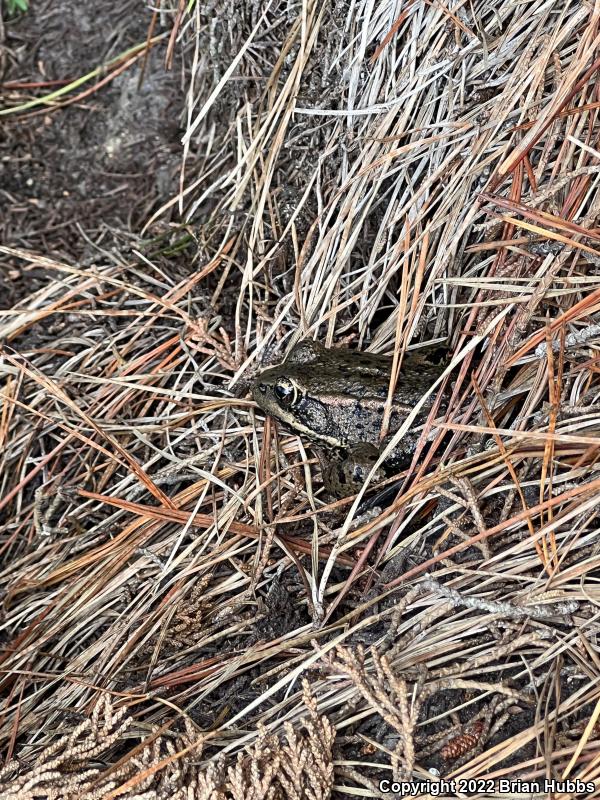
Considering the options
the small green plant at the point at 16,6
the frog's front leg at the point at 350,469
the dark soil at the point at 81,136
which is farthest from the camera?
the small green plant at the point at 16,6

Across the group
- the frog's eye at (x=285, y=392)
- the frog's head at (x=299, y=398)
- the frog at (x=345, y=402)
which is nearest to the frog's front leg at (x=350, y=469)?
the frog at (x=345, y=402)

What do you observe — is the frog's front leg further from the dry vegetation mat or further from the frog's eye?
the frog's eye

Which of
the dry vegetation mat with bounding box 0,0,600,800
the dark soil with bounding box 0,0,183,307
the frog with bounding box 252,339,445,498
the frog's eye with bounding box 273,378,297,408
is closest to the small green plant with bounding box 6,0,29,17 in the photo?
the dark soil with bounding box 0,0,183,307

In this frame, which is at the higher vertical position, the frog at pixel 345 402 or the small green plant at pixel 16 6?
the small green plant at pixel 16 6

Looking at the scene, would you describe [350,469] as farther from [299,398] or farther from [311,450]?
[299,398]

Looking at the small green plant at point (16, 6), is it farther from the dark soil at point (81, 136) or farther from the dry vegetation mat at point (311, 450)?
the dry vegetation mat at point (311, 450)

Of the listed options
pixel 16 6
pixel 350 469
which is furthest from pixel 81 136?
pixel 350 469

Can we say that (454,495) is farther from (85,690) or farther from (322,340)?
(85,690)
